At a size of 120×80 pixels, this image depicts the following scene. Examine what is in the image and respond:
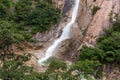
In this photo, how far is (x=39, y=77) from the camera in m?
6.77

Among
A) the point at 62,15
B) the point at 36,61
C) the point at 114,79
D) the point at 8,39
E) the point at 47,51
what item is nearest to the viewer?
the point at 8,39

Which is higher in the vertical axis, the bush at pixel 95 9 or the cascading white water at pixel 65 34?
the bush at pixel 95 9

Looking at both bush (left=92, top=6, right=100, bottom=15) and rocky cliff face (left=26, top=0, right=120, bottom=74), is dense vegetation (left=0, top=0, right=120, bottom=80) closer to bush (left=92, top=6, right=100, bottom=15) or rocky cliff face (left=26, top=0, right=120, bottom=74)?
bush (left=92, top=6, right=100, bottom=15)

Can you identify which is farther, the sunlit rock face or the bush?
the bush

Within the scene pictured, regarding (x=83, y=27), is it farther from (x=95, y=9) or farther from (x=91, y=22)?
(x=95, y=9)

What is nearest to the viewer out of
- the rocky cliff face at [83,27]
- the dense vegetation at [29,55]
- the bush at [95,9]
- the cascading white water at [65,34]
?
the dense vegetation at [29,55]

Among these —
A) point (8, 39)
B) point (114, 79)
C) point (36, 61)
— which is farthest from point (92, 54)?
point (8, 39)

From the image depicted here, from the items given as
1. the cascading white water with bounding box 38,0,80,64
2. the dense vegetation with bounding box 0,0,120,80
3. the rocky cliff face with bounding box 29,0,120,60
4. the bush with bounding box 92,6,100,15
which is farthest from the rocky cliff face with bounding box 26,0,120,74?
the dense vegetation with bounding box 0,0,120,80

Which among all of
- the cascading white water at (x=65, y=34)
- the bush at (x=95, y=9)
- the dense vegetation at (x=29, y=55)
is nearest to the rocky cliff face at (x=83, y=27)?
the bush at (x=95, y=9)

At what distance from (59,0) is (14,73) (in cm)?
1672

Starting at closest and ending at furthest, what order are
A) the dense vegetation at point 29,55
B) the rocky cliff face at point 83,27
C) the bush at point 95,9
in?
the dense vegetation at point 29,55 → the rocky cliff face at point 83,27 → the bush at point 95,9

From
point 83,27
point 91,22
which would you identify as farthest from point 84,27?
point 91,22

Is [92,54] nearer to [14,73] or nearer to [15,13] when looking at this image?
[15,13]

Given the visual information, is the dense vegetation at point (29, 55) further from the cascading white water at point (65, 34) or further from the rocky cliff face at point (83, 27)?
the cascading white water at point (65, 34)
